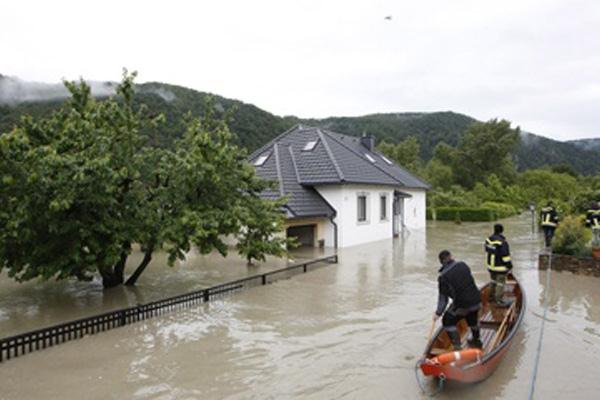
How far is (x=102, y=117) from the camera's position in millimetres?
10203

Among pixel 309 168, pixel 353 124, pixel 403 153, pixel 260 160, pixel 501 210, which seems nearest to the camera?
pixel 309 168

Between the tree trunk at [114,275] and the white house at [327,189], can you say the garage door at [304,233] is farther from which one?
the tree trunk at [114,275]

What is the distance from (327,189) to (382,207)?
4.65 meters

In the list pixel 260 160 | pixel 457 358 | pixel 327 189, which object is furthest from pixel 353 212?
pixel 457 358

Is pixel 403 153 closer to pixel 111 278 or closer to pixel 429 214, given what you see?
pixel 429 214

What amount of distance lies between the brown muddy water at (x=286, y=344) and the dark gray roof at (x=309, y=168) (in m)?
6.34

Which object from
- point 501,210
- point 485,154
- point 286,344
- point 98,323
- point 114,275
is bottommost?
point 286,344

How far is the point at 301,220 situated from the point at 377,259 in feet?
11.8

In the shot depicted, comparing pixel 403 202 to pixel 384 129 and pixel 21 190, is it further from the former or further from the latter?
pixel 384 129

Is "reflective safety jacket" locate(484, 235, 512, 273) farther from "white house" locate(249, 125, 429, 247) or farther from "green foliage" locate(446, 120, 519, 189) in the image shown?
"green foliage" locate(446, 120, 519, 189)

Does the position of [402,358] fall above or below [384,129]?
below

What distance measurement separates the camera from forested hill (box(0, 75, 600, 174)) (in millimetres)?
48219

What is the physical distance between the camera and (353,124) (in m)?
89.9

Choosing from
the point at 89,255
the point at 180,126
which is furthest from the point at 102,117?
the point at 89,255
